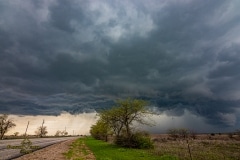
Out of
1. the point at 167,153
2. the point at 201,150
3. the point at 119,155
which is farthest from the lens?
the point at 201,150

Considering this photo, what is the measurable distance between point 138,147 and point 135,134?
298 centimetres

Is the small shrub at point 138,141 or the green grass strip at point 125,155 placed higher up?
the small shrub at point 138,141

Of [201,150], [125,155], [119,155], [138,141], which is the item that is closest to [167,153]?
[125,155]

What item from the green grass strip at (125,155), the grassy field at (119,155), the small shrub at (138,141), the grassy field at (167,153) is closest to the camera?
the grassy field at (167,153)

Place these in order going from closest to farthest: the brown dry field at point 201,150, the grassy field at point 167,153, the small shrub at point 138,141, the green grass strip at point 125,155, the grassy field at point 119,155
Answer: the brown dry field at point 201,150 < the grassy field at point 167,153 < the green grass strip at point 125,155 < the grassy field at point 119,155 < the small shrub at point 138,141

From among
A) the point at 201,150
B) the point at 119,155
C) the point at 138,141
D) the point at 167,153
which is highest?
the point at 138,141

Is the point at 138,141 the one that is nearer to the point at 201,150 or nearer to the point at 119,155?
the point at 201,150

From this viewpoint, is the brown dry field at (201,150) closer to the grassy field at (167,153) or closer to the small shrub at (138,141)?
the grassy field at (167,153)

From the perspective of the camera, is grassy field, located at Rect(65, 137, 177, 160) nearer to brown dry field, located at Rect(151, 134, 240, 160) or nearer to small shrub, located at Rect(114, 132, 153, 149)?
brown dry field, located at Rect(151, 134, 240, 160)

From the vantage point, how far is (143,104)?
56031 mm

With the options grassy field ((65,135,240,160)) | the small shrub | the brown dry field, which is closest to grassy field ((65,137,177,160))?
grassy field ((65,135,240,160))

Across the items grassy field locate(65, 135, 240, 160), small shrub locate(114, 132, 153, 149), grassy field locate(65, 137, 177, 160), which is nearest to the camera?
grassy field locate(65, 135, 240, 160)

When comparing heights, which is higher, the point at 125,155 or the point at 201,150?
the point at 201,150

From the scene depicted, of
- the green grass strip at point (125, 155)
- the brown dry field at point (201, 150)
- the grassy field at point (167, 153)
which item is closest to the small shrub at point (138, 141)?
the brown dry field at point (201, 150)
